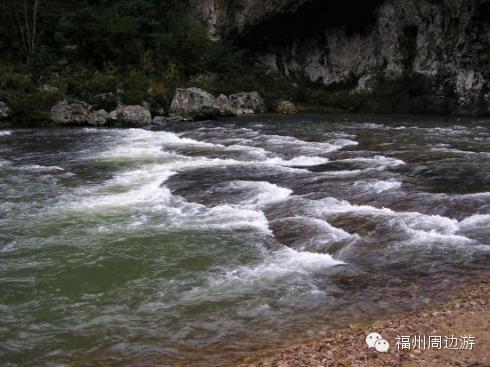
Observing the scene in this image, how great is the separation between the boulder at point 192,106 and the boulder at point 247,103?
2.40 meters

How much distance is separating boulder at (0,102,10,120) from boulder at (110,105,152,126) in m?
5.57

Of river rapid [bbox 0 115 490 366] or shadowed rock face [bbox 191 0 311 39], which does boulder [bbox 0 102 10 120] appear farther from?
shadowed rock face [bbox 191 0 311 39]

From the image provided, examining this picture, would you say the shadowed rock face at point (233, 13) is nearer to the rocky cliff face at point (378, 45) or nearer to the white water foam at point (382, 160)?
the rocky cliff face at point (378, 45)

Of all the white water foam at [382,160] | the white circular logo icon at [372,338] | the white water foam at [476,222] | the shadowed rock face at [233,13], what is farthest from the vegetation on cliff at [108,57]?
the white circular logo icon at [372,338]

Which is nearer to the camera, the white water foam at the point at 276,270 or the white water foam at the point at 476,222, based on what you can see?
the white water foam at the point at 276,270

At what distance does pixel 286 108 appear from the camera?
120ft

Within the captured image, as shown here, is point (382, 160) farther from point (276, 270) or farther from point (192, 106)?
point (192, 106)

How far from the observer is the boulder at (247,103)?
3522 cm

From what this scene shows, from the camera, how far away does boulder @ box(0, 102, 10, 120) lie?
29.0 meters

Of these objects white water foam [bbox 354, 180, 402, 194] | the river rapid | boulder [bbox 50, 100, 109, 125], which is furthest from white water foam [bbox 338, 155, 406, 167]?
boulder [bbox 50, 100, 109, 125]

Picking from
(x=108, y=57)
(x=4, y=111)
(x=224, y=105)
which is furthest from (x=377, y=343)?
(x=108, y=57)

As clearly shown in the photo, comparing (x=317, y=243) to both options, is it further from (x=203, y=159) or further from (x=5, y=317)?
(x=203, y=159)

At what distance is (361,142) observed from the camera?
21328 mm

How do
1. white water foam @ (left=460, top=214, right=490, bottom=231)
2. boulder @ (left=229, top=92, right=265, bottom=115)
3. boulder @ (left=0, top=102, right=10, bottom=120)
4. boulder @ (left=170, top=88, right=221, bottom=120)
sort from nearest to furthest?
white water foam @ (left=460, top=214, right=490, bottom=231) < boulder @ (left=0, top=102, right=10, bottom=120) < boulder @ (left=170, top=88, right=221, bottom=120) < boulder @ (left=229, top=92, right=265, bottom=115)
